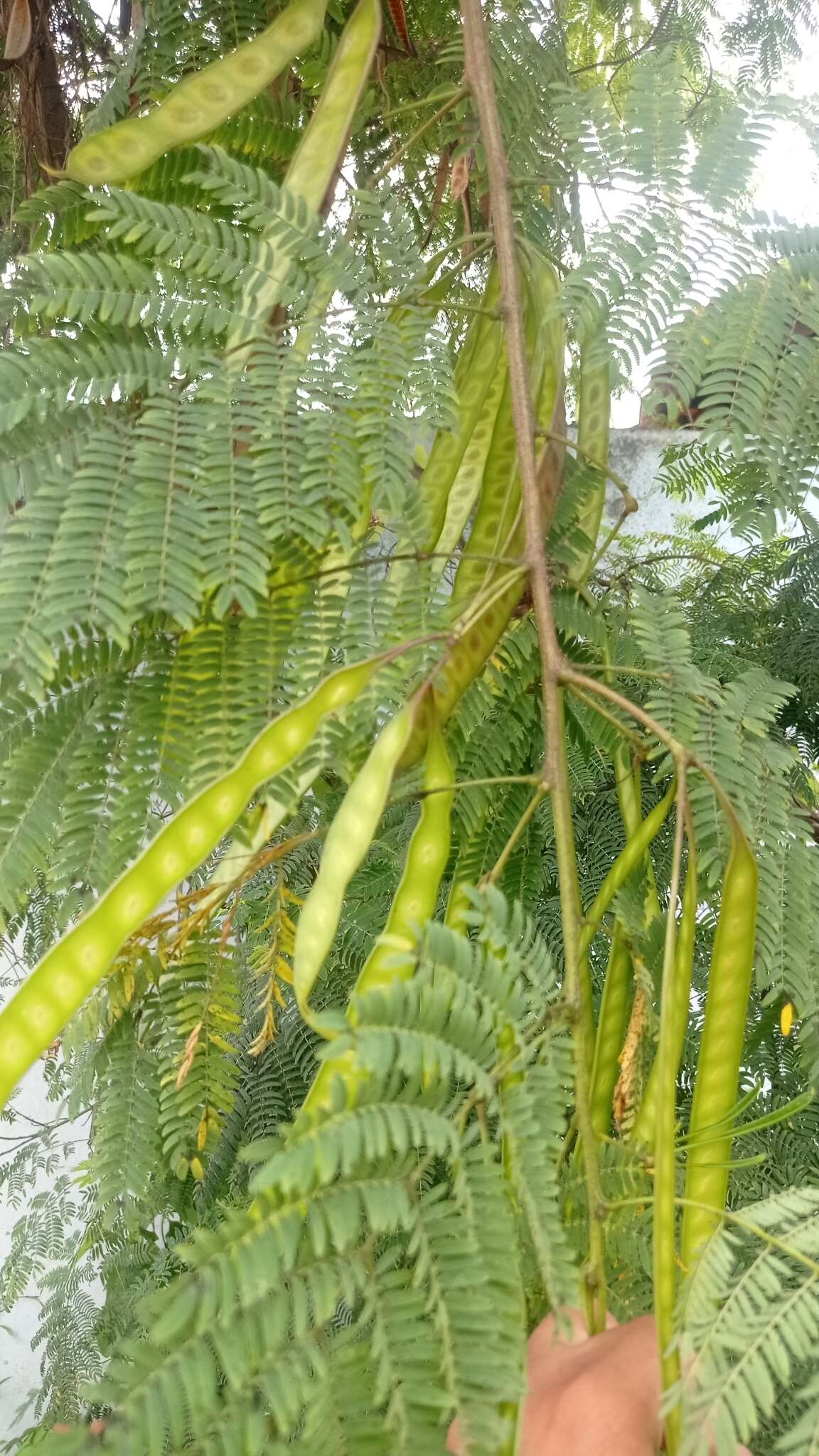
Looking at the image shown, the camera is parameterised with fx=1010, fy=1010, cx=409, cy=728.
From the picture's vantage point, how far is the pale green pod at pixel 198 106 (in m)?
0.60

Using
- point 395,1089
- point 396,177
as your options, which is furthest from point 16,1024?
point 396,177

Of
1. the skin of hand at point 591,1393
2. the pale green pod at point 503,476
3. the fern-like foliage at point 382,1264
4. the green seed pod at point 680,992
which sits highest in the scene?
the pale green pod at point 503,476

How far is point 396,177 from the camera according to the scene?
1.13 meters

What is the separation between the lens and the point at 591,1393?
0.31 m

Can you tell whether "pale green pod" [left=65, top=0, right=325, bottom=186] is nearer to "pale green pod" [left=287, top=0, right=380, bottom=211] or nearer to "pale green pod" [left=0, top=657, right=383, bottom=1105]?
"pale green pod" [left=287, top=0, right=380, bottom=211]

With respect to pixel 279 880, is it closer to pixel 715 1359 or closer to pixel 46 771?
pixel 46 771

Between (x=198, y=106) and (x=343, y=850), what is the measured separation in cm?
49

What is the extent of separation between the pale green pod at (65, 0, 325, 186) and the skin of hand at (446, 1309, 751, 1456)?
63 centimetres

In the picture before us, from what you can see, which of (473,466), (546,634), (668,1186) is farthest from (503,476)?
(668,1186)

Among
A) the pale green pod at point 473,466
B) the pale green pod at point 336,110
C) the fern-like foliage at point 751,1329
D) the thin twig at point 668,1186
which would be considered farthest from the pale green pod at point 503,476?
the fern-like foliage at point 751,1329

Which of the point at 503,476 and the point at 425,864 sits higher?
the point at 503,476

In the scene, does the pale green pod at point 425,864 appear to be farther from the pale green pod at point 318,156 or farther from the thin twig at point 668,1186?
the pale green pod at point 318,156

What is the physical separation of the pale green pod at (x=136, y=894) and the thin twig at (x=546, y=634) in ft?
0.33

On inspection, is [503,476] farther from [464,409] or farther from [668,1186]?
[668,1186]
